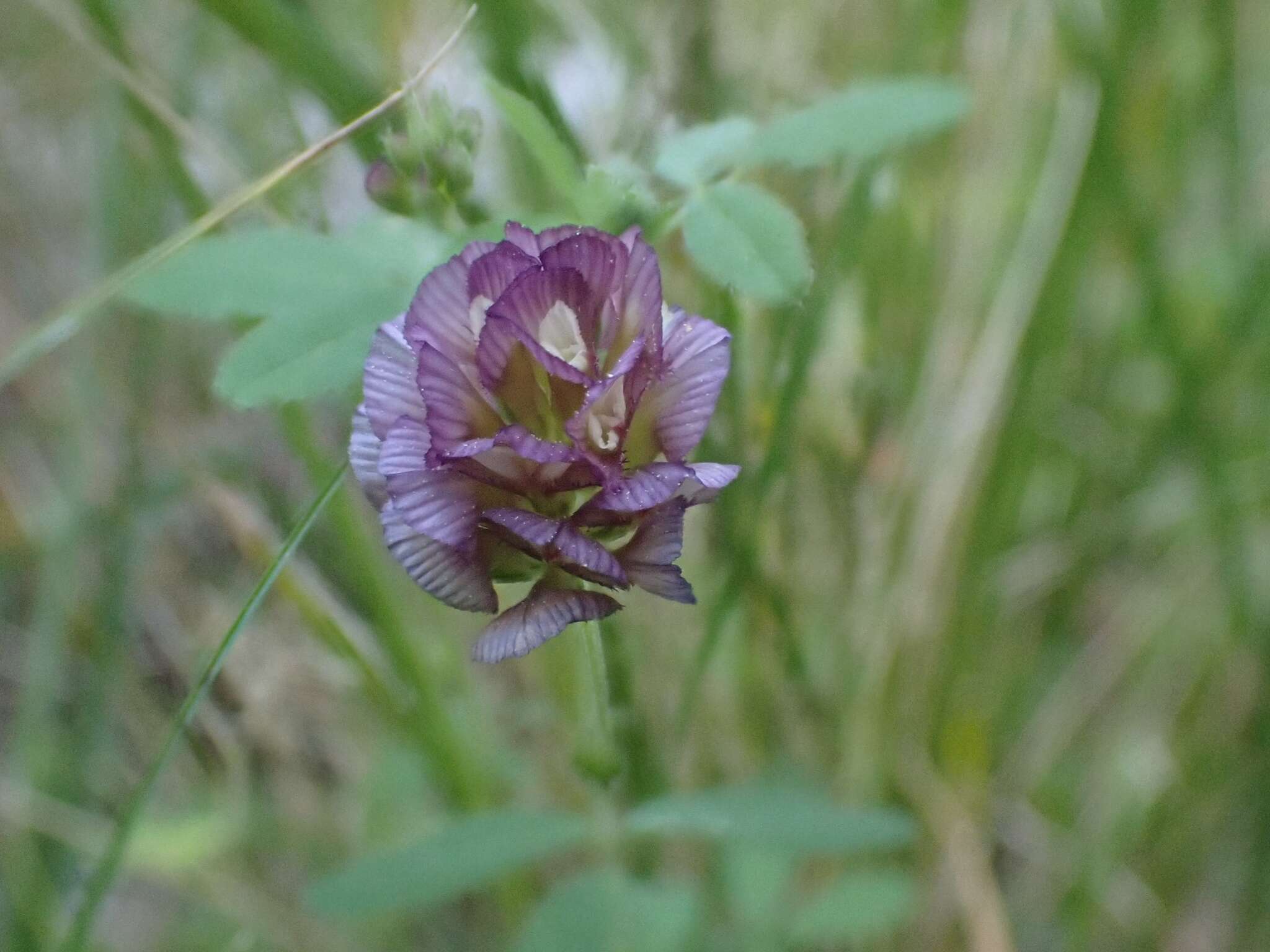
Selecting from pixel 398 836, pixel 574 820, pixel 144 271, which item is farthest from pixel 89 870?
pixel 144 271

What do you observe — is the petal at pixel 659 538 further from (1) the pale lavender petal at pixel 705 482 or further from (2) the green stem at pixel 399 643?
(2) the green stem at pixel 399 643

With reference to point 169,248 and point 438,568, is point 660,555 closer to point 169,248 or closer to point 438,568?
point 438,568

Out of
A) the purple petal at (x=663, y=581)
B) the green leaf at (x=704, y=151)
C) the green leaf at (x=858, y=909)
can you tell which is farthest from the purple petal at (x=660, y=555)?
the green leaf at (x=858, y=909)

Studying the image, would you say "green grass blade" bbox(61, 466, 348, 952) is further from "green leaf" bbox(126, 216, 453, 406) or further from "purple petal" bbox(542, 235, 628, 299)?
"purple petal" bbox(542, 235, 628, 299)

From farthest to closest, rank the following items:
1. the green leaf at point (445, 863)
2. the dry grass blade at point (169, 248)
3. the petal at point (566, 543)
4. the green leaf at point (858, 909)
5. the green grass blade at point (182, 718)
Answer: the green leaf at point (858, 909), the green leaf at point (445, 863), the dry grass blade at point (169, 248), the green grass blade at point (182, 718), the petal at point (566, 543)

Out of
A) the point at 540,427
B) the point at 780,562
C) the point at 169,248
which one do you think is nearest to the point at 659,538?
the point at 540,427

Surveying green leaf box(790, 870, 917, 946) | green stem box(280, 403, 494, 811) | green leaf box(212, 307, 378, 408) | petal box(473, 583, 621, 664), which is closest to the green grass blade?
green leaf box(212, 307, 378, 408)

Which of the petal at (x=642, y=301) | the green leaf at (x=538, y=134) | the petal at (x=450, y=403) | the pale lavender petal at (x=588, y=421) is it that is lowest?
the pale lavender petal at (x=588, y=421)
